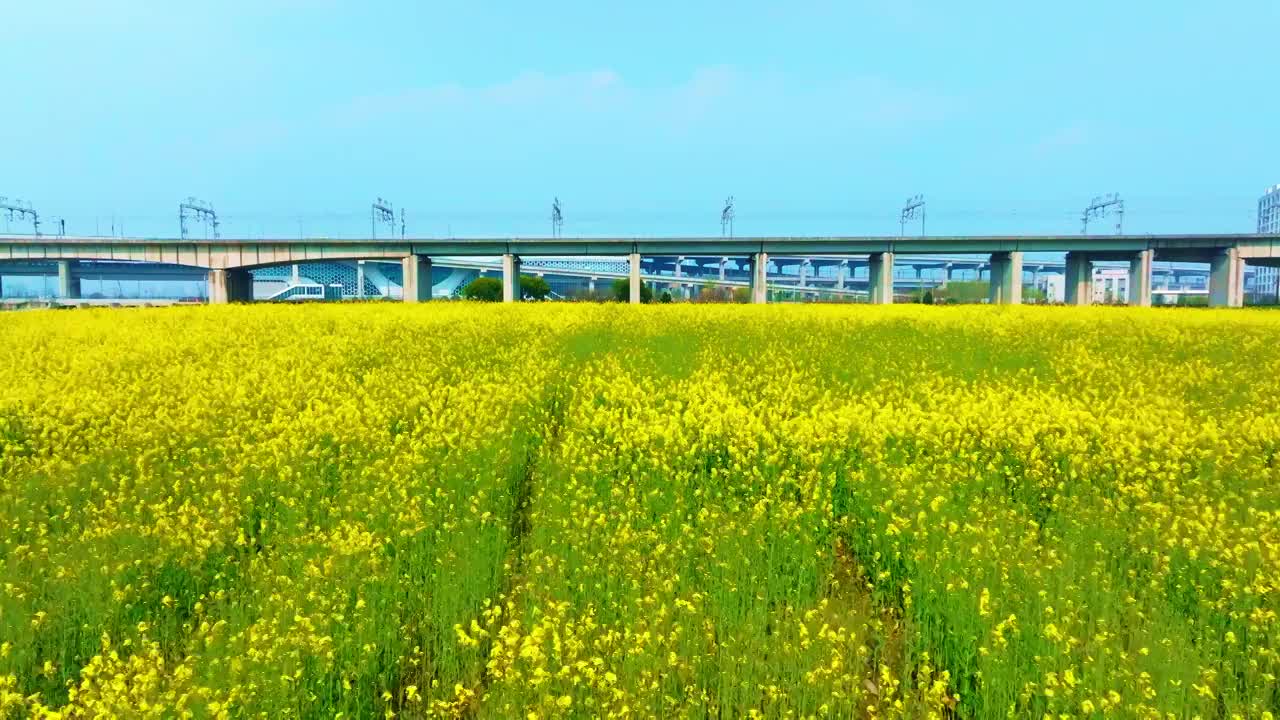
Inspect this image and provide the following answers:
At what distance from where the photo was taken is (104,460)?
5.74 metres

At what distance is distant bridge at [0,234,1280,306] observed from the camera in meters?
65.1

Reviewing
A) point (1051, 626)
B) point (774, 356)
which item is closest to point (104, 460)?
point (1051, 626)

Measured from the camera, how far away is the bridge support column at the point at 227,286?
65125mm

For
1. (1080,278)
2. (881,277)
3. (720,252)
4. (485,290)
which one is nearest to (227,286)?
(485,290)

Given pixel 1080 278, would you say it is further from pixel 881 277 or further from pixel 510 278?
pixel 510 278

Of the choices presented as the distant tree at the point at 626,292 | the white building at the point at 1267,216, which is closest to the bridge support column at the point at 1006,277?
the distant tree at the point at 626,292

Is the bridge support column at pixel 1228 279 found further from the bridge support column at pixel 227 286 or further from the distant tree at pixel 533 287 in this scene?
the bridge support column at pixel 227 286

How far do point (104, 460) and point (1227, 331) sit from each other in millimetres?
24000

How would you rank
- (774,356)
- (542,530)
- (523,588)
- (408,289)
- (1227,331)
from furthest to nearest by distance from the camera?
(408,289), (1227,331), (774,356), (542,530), (523,588)

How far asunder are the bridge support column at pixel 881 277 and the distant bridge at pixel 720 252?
0.10 metres

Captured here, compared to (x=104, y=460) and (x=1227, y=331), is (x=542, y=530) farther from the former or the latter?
(x=1227, y=331)

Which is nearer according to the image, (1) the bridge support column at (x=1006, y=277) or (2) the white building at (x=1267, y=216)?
(1) the bridge support column at (x=1006, y=277)

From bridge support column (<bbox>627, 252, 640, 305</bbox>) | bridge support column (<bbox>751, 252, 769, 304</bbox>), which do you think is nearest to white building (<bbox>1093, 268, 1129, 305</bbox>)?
bridge support column (<bbox>751, 252, 769, 304</bbox>)

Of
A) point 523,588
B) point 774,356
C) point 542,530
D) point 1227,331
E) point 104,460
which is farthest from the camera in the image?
point 1227,331
